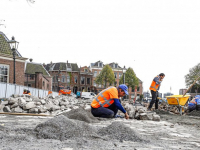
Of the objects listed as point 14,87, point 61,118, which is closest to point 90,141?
point 61,118

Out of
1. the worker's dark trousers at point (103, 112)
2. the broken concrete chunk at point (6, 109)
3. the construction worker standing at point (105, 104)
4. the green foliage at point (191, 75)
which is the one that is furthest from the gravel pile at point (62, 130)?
the green foliage at point (191, 75)

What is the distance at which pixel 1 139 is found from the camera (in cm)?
317

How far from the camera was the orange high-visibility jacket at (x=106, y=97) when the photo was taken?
19.6 ft

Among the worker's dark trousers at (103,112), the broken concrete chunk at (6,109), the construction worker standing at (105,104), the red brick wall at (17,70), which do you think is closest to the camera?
the construction worker standing at (105,104)

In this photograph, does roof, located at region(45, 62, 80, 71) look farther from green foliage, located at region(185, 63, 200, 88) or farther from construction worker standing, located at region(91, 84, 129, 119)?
construction worker standing, located at region(91, 84, 129, 119)

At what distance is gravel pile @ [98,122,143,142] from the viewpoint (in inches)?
146

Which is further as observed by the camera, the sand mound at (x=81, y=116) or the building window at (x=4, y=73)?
the building window at (x=4, y=73)

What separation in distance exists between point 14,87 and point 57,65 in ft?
161

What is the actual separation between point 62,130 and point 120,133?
0.98 metres

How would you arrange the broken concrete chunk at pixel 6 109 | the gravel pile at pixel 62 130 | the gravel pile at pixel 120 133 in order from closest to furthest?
the gravel pile at pixel 62 130
the gravel pile at pixel 120 133
the broken concrete chunk at pixel 6 109

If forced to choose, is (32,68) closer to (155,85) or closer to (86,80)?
(86,80)

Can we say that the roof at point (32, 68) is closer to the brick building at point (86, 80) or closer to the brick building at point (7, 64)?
the brick building at point (7, 64)

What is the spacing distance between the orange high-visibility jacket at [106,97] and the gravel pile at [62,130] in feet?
6.99

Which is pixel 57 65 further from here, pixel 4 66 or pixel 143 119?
pixel 143 119
